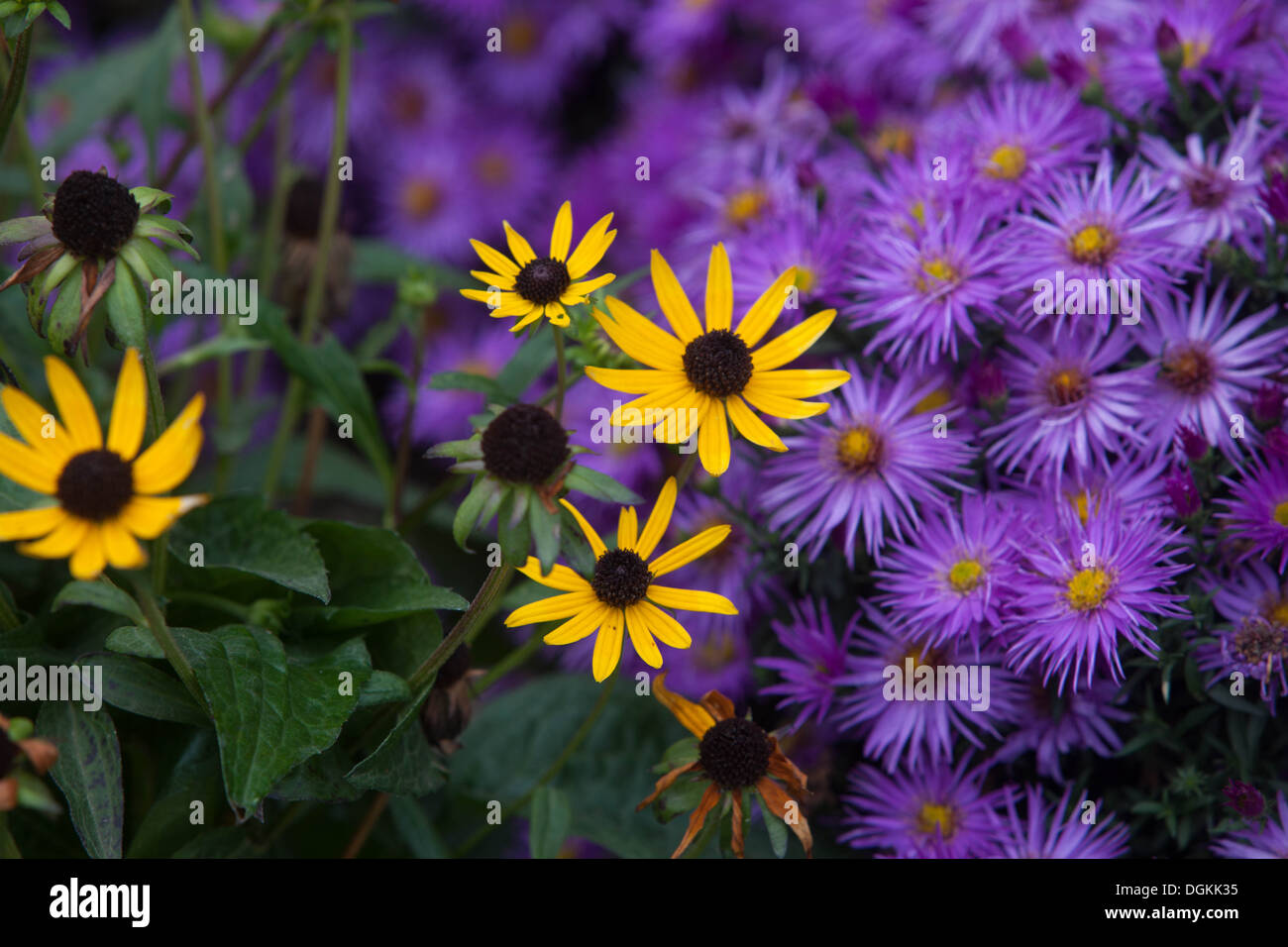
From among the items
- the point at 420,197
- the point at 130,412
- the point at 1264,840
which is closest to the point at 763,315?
A: the point at 130,412

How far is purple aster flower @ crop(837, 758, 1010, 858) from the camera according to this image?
0.78 metres

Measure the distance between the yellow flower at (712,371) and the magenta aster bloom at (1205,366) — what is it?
0.98ft

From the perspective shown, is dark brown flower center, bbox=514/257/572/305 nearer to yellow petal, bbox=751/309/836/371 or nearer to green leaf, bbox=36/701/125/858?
yellow petal, bbox=751/309/836/371

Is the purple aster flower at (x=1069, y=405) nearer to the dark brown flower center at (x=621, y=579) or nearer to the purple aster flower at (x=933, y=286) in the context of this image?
the purple aster flower at (x=933, y=286)

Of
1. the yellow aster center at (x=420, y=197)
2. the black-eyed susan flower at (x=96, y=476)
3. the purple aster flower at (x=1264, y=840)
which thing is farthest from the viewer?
the yellow aster center at (x=420, y=197)

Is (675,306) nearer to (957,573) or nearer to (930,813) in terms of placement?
(957,573)

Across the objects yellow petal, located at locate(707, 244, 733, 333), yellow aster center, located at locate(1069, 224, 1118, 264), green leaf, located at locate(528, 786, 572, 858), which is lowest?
green leaf, located at locate(528, 786, 572, 858)

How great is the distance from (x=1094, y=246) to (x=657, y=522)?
0.40m

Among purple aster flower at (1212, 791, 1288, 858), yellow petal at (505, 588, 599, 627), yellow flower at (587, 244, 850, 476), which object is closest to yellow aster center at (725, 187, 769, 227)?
yellow flower at (587, 244, 850, 476)

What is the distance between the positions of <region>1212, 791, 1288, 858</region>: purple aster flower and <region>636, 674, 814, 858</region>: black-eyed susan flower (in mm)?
278

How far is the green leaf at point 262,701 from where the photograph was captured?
604 millimetres

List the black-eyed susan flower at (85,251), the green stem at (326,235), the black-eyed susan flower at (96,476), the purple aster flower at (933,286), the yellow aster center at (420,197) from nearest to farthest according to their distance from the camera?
the black-eyed susan flower at (96,476) → the black-eyed susan flower at (85,251) → the purple aster flower at (933,286) → the green stem at (326,235) → the yellow aster center at (420,197)

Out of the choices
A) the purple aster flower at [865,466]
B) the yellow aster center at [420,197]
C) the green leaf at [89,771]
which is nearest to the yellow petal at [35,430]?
the green leaf at [89,771]

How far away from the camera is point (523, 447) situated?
55 cm
